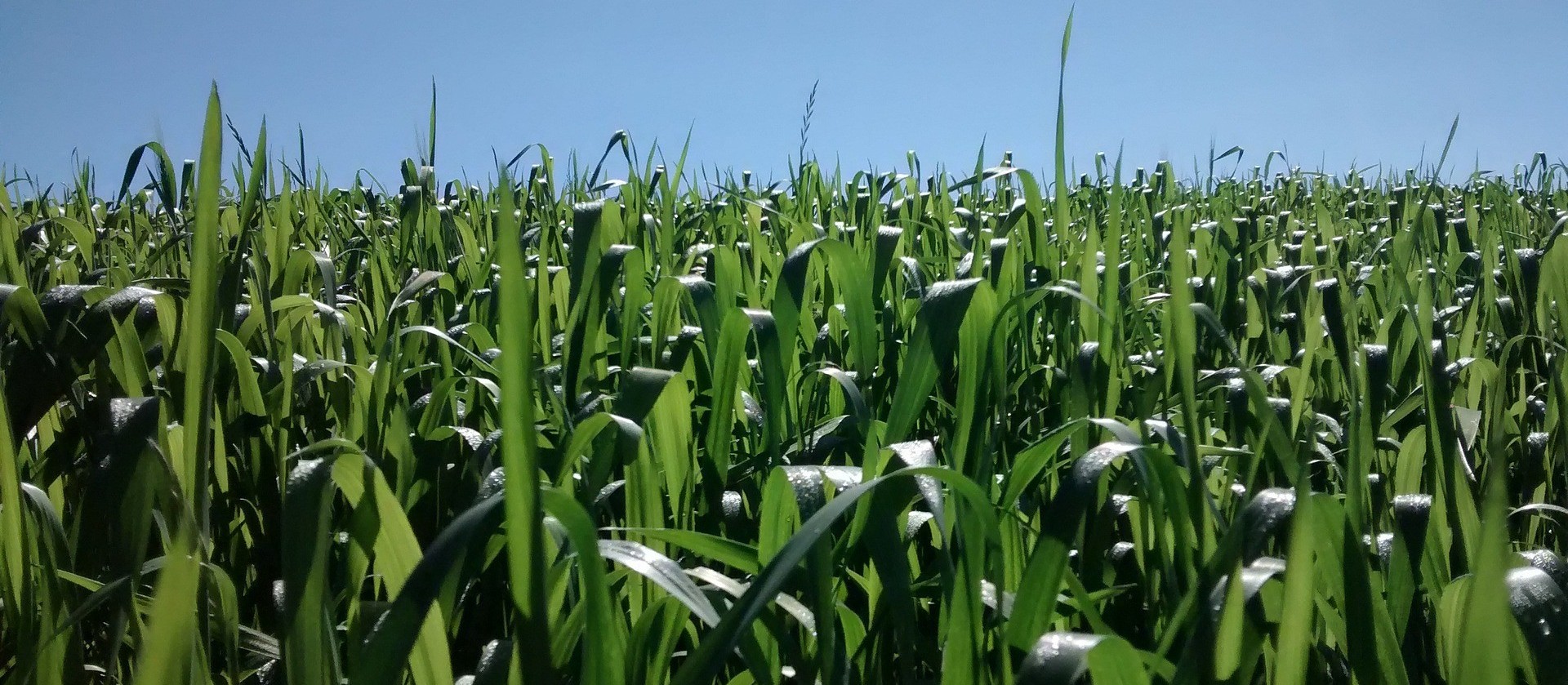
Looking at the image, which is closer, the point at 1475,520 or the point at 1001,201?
the point at 1475,520

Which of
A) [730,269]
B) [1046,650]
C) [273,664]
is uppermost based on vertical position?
[730,269]

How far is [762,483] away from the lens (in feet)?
3.41

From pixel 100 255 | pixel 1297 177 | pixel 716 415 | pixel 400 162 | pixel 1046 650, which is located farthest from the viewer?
pixel 1297 177

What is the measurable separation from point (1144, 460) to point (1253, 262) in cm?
191

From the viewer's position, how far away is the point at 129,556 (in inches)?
25.8

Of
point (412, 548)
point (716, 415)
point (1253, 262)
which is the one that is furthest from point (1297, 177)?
point (412, 548)

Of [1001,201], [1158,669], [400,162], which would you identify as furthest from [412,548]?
[1001,201]

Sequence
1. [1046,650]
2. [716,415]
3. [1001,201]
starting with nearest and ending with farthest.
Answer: [1046,650] < [716,415] < [1001,201]

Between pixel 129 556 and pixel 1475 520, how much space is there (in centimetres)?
106

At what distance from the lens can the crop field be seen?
0.52 m

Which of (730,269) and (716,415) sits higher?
(730,269)

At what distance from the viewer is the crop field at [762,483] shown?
0.52 metres

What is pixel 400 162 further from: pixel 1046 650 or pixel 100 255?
pixel 1046 650

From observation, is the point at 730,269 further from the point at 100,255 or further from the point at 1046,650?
the point at 100,255
